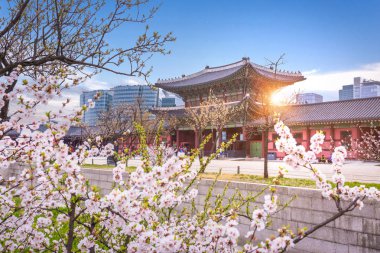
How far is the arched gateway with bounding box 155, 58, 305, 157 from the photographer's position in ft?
97.7

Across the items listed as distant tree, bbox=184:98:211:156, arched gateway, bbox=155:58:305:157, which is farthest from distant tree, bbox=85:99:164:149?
arched gateway, bbox=155:58:305:157

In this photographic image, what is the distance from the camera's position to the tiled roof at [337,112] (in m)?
22.8

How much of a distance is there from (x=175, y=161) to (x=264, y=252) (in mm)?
1276

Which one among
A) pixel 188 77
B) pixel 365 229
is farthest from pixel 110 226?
pixel 188 77

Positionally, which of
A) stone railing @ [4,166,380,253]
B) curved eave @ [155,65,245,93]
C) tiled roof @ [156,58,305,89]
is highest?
tiled roof @ [156,58,305,89]

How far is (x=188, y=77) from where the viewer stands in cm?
4053

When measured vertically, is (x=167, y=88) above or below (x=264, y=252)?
above

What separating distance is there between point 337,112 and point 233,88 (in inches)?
437

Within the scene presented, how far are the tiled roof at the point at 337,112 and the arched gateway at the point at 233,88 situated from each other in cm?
372

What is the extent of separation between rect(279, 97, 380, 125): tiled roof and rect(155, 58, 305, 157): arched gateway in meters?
3.72

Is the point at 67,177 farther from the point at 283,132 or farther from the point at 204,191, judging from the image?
the point at 204,191

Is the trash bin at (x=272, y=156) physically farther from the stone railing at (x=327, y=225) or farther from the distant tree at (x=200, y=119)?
the stone railing at (x=327, y=225)

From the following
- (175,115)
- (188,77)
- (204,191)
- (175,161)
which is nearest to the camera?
(175,161)

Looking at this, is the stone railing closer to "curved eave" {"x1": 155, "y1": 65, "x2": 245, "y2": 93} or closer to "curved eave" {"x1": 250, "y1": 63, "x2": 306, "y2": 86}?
"curved eave" {"x1": 155, "y1": 65, "x2": 245, "y2": 93}
